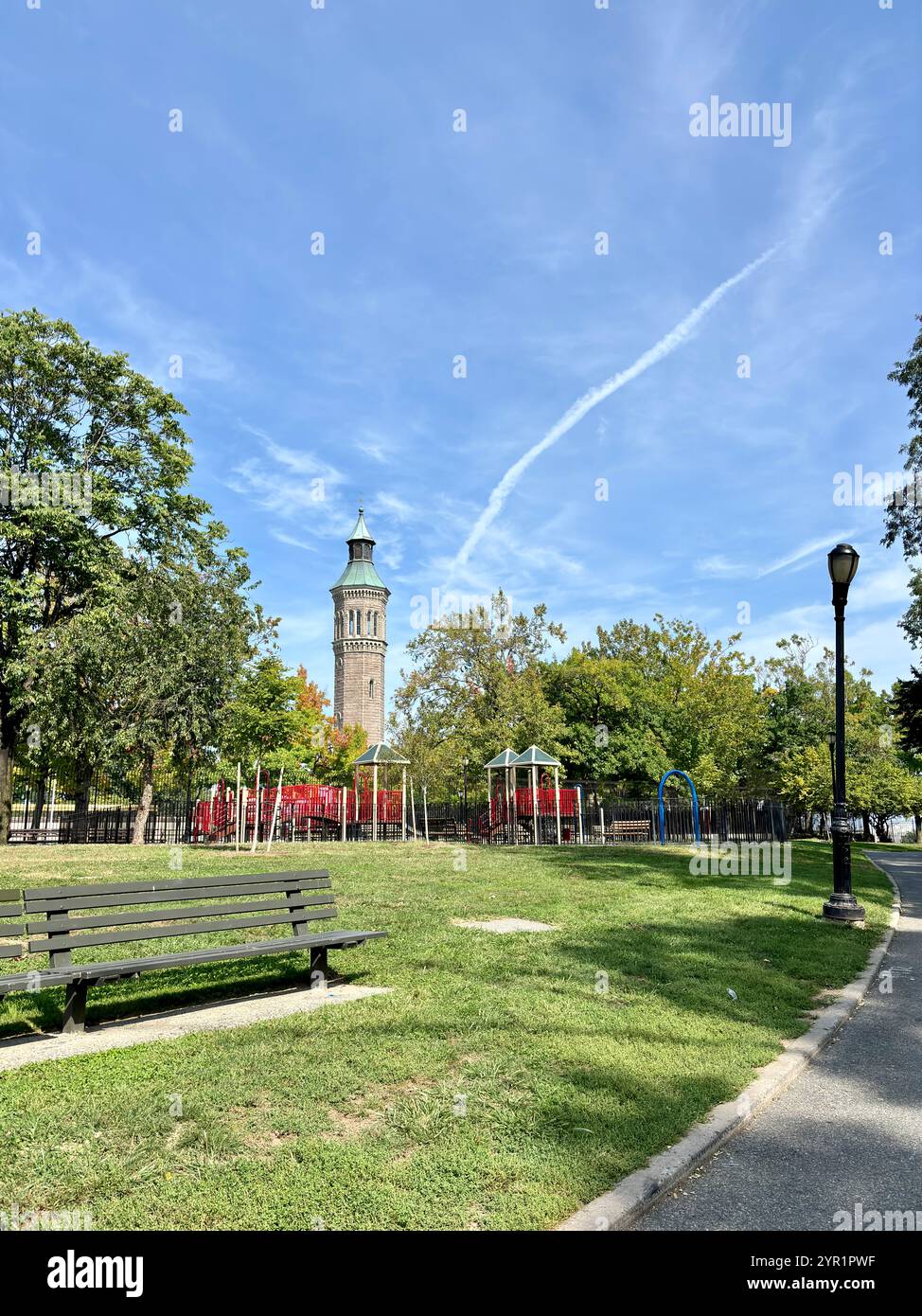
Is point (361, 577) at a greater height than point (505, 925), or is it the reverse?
point (361, 577)

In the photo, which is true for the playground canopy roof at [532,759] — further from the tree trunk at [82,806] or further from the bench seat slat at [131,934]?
the bench seat slat at [131,934]

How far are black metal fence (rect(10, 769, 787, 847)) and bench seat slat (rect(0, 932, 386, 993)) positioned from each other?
73.3 feet

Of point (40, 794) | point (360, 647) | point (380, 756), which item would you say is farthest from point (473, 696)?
point (360, 647)

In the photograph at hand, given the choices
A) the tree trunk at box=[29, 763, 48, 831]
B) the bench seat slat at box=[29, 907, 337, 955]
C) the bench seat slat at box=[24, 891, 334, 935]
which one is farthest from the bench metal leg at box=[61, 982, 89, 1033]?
the tree trunk at box=[29, 763, 48, 831]

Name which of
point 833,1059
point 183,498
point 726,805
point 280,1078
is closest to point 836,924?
point 833,1059

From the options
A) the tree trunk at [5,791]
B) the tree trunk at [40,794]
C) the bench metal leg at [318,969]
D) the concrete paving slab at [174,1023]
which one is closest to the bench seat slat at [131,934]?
the bench metal leg at [318,969]

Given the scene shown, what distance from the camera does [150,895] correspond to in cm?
641

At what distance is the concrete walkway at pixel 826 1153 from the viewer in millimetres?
3475

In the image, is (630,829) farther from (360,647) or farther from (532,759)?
(360,647)

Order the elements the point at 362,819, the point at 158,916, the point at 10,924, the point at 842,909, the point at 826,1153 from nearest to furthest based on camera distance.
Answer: the point at 826,1153, the point at 158,916, the point at 10,924, the point at 842,909, the point at 362,819

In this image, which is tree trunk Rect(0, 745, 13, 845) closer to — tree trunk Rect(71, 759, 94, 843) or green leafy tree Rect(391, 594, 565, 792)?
tree trunk Rect(71, 759, 94, 843)

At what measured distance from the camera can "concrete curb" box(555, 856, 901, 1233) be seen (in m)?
3.30

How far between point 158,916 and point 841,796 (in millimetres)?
9380
